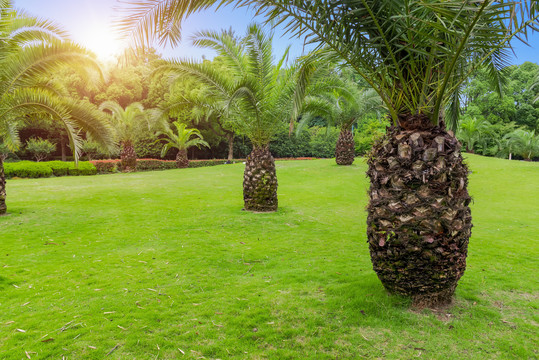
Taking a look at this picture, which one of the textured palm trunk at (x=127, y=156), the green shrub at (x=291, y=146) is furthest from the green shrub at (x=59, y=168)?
the green shrub at (x=291, y=146)

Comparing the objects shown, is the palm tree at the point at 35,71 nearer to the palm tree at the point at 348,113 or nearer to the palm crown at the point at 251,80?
the palm crown at the point at 251,80

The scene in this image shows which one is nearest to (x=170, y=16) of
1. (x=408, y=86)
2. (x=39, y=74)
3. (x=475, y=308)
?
(x=408, y=86)

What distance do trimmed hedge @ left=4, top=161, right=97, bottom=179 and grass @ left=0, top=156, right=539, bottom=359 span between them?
9891 millimetres

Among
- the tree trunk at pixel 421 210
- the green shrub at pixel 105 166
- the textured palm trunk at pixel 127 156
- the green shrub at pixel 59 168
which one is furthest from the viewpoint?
the textured palm trunk at pixel 127 156

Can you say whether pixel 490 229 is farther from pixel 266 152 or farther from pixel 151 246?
pixel 151 246

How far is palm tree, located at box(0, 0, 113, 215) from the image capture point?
24.0 ft

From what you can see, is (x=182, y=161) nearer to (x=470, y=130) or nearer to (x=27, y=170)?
(x=27, y=170)

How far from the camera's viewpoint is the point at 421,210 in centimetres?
310

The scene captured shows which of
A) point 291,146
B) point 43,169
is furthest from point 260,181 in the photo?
point 291,146

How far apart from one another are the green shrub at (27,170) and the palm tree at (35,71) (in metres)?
10.2

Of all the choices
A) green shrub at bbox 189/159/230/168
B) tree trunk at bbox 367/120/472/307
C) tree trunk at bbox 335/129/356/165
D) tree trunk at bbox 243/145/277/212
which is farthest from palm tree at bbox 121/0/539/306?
green shrub at bbox 189/159/230/168

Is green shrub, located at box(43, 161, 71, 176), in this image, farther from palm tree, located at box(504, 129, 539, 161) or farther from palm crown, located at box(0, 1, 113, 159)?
palm tree, located at box(504, 129, 539, 161)

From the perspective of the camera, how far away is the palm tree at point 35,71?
24.0 ft

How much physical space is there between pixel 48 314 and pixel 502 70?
7635mm
